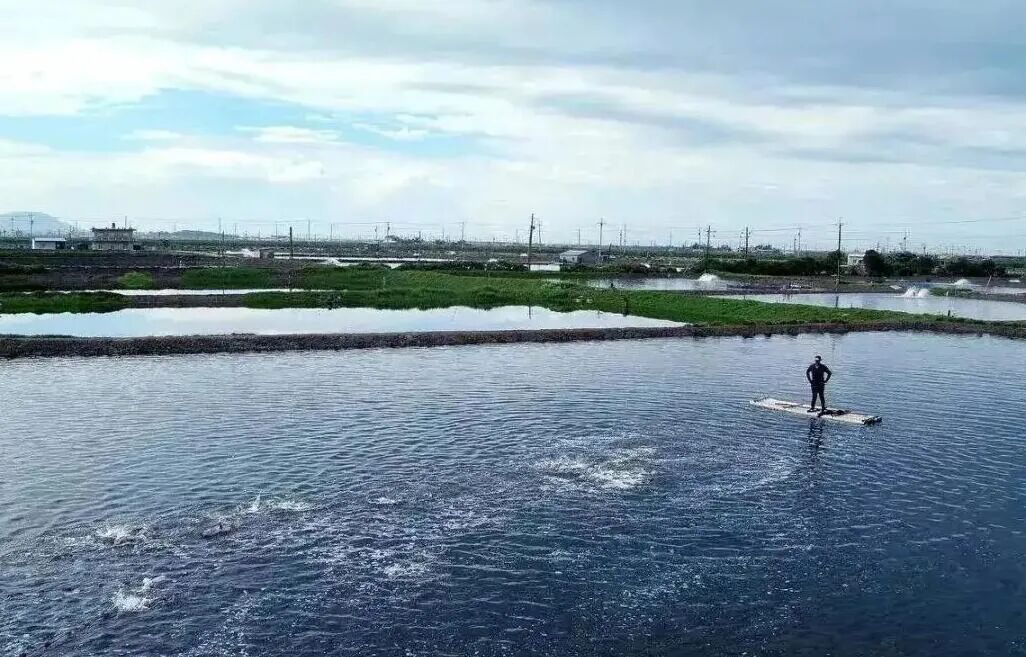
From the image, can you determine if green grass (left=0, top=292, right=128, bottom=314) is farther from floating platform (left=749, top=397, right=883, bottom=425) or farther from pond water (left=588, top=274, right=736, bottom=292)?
pond water (left=588, top=274, right=736, bottom=292)

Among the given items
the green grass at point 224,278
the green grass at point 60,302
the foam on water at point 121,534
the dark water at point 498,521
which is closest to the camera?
the dark water at point 498,521

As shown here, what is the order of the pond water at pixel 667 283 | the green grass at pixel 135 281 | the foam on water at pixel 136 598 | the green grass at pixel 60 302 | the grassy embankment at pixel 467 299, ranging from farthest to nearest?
the pond water at pixel 667 283, the green grass at pixel 135 281, the grassy embankment at pixel 467 299, the green grass at pixel 60 302, the foam on water at pixel 136 598

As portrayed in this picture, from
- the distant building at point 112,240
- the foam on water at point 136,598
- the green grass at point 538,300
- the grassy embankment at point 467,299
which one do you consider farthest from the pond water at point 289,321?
the distant building at point 112,240

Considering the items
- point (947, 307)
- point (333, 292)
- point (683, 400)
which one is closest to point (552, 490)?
point (683, 400)

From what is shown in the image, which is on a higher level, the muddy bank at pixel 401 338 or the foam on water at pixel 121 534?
the muddy bank at pixel 401 338

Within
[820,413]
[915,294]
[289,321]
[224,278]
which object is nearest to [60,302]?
[289,321]

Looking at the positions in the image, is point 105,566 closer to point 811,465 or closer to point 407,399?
point 407,399

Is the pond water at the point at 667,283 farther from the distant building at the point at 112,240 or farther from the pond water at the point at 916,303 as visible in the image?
the distant building at the point at 112,240
